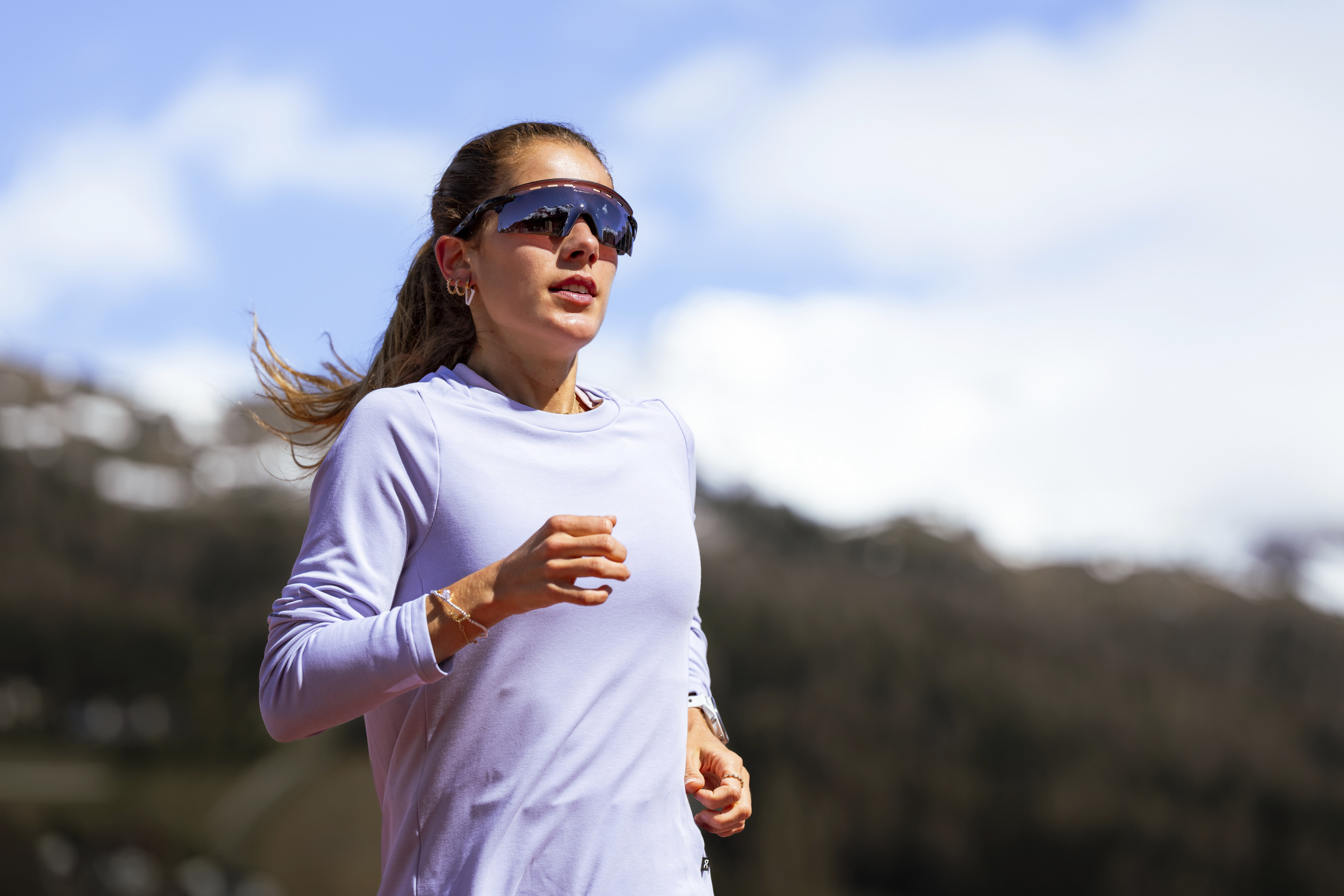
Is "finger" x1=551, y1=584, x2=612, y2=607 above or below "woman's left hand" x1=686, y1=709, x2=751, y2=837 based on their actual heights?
above

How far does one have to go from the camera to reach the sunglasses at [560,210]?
58.9 inches

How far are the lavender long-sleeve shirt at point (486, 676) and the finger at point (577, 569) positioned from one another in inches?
6.4

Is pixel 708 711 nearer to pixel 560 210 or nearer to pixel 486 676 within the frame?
pixel 486 676

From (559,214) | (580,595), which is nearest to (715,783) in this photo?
(580,595)

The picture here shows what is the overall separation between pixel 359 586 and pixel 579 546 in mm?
304

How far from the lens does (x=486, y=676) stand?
1319 mm

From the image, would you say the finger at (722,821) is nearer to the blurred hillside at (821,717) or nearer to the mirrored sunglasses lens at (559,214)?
the mirrored sunglasses lens at (559,214)

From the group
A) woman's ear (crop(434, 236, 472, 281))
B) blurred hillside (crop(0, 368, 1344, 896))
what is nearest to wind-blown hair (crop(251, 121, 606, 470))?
woman's ear (crop(434, 236, 472, 281))

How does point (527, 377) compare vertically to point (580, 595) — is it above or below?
above

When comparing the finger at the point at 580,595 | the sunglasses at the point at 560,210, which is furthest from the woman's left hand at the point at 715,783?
the sunglasses at the point at 560,210

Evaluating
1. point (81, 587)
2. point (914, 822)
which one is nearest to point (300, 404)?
point (914, 822)

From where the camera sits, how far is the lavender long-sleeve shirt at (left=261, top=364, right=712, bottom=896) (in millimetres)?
1278

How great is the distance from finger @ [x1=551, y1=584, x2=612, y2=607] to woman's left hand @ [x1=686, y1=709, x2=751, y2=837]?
406mm

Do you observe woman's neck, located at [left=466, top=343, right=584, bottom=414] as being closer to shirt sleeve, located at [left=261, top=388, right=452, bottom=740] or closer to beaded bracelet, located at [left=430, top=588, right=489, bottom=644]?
shirt sleeve, located at [left=261, top=388, right=452, bottom=740]
